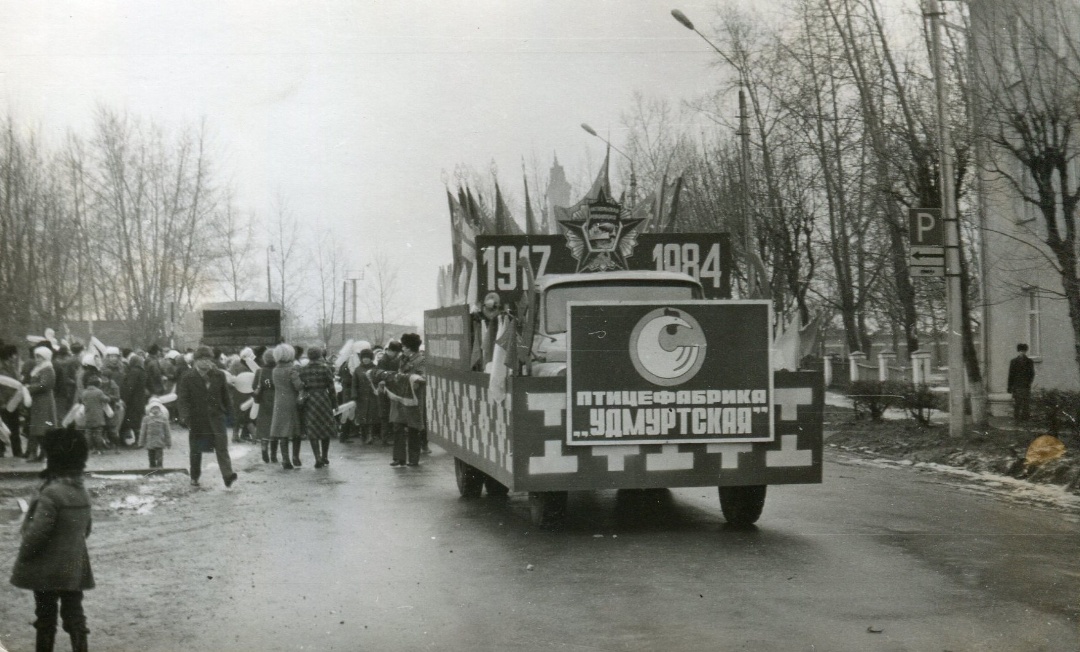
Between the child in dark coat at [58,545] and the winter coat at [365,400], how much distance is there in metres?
14.8

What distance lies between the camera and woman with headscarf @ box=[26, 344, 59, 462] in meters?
16.6

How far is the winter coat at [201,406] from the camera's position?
1391 centimetres

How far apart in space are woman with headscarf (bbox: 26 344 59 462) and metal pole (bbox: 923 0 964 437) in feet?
44.9

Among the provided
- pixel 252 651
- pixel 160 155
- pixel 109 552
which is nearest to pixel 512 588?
pixel 252 651

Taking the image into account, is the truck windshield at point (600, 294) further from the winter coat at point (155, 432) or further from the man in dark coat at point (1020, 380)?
the man in dark coat at point (1020, 380)

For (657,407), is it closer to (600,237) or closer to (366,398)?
(600,237)

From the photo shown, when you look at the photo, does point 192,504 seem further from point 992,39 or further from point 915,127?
point 915,127

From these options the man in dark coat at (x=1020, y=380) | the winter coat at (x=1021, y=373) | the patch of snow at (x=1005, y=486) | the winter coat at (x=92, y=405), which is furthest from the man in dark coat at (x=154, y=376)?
the winter coat at (x=1021, y=373)

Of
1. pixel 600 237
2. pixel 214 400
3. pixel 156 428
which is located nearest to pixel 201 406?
pixel 214 400

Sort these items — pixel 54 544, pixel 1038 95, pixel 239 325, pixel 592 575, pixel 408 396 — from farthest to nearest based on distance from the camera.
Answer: pixel 239 325
pixel 408 396
pixel 1038 95
pixel 592 575
pixel 54 544

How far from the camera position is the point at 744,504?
33.4 feet

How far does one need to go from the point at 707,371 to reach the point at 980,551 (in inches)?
101

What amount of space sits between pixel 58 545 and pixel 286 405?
10919 millimetres

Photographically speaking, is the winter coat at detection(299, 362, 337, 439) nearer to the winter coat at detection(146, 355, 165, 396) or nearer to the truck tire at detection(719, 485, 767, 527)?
the winter coat at detection(146, 355, 165, 396)
